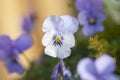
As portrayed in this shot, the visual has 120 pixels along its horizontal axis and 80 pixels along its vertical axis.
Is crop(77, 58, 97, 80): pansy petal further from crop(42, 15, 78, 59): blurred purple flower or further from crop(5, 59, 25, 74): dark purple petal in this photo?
crop(5, 59, 25, 74): dark purple petal

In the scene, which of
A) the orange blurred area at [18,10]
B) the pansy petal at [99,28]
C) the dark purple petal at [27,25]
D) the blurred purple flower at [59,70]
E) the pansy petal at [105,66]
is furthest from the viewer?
the orange blurred area at [18,10]

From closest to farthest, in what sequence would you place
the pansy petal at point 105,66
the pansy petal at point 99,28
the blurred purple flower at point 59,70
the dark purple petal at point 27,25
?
1. the pansy petal at point 105,66
2. the blurred purple flower at point 59,70
3. the pansy petal at point 99,28
4. the dark purple petal at point 27,25

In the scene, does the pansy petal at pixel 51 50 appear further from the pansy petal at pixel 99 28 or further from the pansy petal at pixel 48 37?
the pansy petal at pixel 99 28

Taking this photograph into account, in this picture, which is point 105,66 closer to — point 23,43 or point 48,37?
point 48,37

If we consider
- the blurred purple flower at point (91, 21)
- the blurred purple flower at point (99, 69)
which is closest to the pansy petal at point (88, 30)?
the blurred purple flower at point (91, 21)

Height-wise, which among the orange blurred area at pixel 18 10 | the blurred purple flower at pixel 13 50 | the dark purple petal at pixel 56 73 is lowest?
the orange blurred area at pixel 18 10

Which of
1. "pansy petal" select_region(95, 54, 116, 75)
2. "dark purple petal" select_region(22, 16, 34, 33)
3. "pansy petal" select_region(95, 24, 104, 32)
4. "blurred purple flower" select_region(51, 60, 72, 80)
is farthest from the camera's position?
"dark purple petal" select_region(22, 16, 34, 33)

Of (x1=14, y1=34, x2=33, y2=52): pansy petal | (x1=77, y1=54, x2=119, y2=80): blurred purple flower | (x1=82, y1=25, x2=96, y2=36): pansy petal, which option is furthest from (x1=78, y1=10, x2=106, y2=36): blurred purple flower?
(x1=77, y1=54, x2=119, y2=80): blurred purple flower

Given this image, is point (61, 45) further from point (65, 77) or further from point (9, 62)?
point (9, 62)

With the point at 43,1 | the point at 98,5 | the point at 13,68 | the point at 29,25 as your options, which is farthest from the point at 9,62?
the point at 43,1
